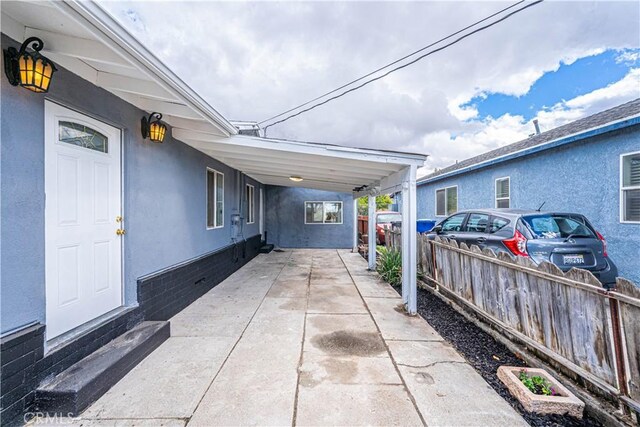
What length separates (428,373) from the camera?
264cm

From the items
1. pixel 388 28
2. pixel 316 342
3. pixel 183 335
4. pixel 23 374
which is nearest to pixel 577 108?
pixel 388 28

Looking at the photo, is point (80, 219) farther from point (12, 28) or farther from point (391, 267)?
point (391, 267)

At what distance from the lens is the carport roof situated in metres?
1.78

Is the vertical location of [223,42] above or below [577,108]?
above

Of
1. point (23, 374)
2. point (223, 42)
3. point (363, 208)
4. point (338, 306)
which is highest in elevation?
point (223, 42)

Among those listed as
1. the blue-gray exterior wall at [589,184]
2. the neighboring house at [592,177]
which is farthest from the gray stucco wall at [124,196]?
the blue-gray exterior wall at [589,184]

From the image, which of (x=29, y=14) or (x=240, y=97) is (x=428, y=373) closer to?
(x=29, y=14)

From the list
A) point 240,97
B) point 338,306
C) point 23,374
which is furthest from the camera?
point 240,97

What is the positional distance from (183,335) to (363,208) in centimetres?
2063

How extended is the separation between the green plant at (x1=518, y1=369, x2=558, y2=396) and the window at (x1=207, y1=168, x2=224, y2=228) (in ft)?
17.7

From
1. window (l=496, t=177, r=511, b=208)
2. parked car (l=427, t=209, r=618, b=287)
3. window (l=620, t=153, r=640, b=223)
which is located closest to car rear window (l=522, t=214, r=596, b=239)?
parked car (l=427, t=209, r=618, b=287)

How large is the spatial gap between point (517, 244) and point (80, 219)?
5292 millimetres

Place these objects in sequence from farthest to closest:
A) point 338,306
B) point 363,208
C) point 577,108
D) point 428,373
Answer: point 363,208 < point 577,108 < point 338,306 < point 428,373

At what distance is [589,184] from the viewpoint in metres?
5.45
